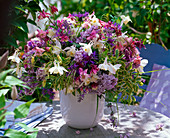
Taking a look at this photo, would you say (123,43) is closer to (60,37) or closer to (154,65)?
(60,37)

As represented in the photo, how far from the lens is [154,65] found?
198 cm

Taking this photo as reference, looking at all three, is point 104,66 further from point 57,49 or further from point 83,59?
point 57,49

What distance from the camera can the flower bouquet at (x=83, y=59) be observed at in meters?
0.88

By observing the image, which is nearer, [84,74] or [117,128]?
[84,74]

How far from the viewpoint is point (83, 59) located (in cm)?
89

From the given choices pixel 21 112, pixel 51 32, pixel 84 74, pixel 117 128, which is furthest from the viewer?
pixel 117 128

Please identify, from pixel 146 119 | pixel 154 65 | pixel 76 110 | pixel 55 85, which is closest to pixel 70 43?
pixel 55 85

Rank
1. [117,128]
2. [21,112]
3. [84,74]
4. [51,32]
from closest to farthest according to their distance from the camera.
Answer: [21,112] < [84,74] < [51,32] < [117,128]

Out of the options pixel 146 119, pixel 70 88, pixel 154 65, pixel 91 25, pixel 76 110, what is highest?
pixel 91 25

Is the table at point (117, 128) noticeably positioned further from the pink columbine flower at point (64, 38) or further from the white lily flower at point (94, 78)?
the pink columbine flower at point (64, 38)

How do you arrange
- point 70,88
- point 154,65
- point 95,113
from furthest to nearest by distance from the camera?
point 154,65 < point 95,113 < point 70,88

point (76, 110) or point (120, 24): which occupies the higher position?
point (120, 24)

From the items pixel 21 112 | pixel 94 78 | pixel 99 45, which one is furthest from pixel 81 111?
pixel 21 112

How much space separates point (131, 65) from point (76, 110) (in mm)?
328
